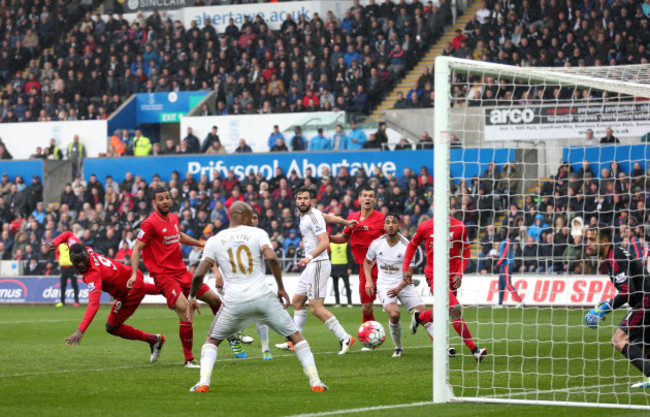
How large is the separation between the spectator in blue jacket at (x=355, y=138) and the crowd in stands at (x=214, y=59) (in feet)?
5.65

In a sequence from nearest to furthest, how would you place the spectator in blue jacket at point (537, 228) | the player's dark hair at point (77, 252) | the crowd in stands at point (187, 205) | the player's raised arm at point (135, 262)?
the player's dark hair at point (77, 252), the player's raised arm at point (135, 262), the spectator in blue jacket at point (537, 228), the crowd in stands at point (187, 205)

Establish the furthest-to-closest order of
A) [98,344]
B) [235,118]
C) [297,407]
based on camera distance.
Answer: [235,118] < [98,344] < [297,407]

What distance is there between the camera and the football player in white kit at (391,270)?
14.0m

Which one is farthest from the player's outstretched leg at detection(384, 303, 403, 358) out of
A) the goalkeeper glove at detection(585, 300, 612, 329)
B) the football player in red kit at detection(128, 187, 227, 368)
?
the goalkeeper glove at detection(585, 300, 612, 329)

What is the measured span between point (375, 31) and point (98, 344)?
19.8 metres

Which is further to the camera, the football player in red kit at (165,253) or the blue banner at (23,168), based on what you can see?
the blue banner at (23,168)

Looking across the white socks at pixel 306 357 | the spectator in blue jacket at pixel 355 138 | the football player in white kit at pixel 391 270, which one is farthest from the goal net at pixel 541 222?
the spectator in blue jacket at pixel 355 138

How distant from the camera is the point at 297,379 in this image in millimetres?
11117

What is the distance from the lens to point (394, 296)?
1398cm

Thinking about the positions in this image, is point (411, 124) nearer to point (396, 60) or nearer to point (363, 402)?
point (396, 60)

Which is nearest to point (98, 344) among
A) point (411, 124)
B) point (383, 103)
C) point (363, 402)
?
point (363, 402)

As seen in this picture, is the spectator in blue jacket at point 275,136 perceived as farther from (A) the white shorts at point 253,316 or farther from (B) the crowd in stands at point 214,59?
(A) the white shorts at point 253,316

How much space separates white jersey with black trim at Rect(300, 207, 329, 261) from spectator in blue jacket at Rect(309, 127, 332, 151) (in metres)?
16.4

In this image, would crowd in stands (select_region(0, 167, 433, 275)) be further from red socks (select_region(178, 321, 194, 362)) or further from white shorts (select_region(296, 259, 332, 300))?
red socks (select_region(178, 321, 194, 362))
